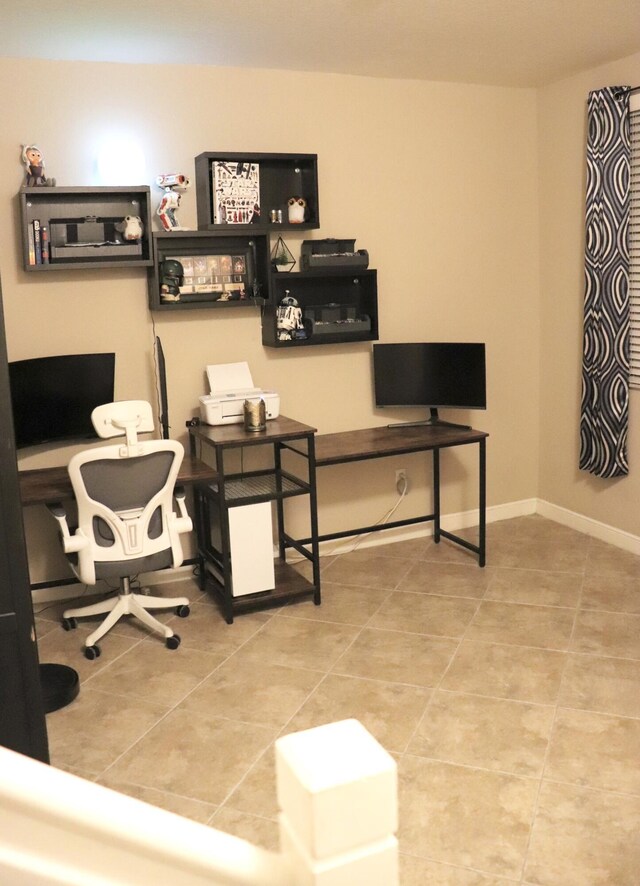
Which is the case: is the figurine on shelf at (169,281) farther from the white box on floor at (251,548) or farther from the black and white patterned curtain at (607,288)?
the black and white patterned curtain at (607,288)

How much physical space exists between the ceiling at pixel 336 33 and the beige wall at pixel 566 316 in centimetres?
38

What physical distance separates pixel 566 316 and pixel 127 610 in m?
3.10

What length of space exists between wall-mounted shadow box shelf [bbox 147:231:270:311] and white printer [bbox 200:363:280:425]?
1.10ft

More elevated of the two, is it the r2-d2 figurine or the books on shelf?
the books on shelf

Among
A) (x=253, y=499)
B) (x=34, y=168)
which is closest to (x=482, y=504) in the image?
(x=253, y=499)

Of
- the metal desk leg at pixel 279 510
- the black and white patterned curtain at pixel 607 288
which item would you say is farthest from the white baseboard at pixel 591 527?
the metal desk leg at pixel 279 510

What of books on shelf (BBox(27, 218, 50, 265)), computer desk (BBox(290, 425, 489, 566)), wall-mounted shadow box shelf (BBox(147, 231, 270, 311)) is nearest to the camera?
books on shelf (BBox(27, 218, 50, 265))

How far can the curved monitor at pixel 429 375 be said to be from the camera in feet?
15.9

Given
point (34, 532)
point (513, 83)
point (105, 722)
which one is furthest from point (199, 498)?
point (513, 83)

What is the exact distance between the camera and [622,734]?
120 inches

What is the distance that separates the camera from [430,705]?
331 centimetres

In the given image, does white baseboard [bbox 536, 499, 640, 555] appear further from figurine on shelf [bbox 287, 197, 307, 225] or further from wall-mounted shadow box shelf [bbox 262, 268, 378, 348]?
figurine on shelf [bbox 287, 197, 307, 225]

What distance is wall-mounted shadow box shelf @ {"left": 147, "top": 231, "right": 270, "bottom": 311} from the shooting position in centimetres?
433

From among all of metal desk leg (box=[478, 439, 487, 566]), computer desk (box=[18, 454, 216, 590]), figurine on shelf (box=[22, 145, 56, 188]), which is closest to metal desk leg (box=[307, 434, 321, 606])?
computer desk (box=[18, 454, 216, 590])
